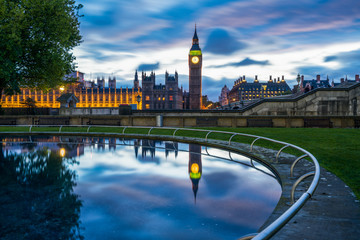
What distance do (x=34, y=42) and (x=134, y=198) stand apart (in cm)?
Result: 2008

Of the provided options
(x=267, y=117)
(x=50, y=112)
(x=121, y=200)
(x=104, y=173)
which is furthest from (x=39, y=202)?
(x=50, y=112)

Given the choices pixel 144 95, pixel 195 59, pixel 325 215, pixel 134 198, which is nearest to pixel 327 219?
pixel 325 215

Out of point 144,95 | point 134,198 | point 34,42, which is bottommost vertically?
point 134,198

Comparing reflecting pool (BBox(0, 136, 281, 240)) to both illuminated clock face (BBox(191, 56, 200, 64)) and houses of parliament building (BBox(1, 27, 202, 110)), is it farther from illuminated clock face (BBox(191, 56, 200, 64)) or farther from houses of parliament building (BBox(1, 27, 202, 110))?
illuminated clock face (BBox(191, 56, 200, 64))

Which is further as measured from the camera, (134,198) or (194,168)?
(194,168)

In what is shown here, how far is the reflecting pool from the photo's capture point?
12.2ft

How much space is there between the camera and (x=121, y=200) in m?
5.03

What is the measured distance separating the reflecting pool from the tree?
13.6 m

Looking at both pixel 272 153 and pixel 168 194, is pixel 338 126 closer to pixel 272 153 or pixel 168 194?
pixel 272 153

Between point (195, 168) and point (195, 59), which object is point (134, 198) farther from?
point (195, 59)

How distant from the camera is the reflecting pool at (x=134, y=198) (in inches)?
146

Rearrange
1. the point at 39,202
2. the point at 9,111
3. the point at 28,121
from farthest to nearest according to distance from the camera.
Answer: the point at 9,111 → the point at 28,121 → the point at 39,202

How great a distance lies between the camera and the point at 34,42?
1992 cm

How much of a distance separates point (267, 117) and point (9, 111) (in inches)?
1123
